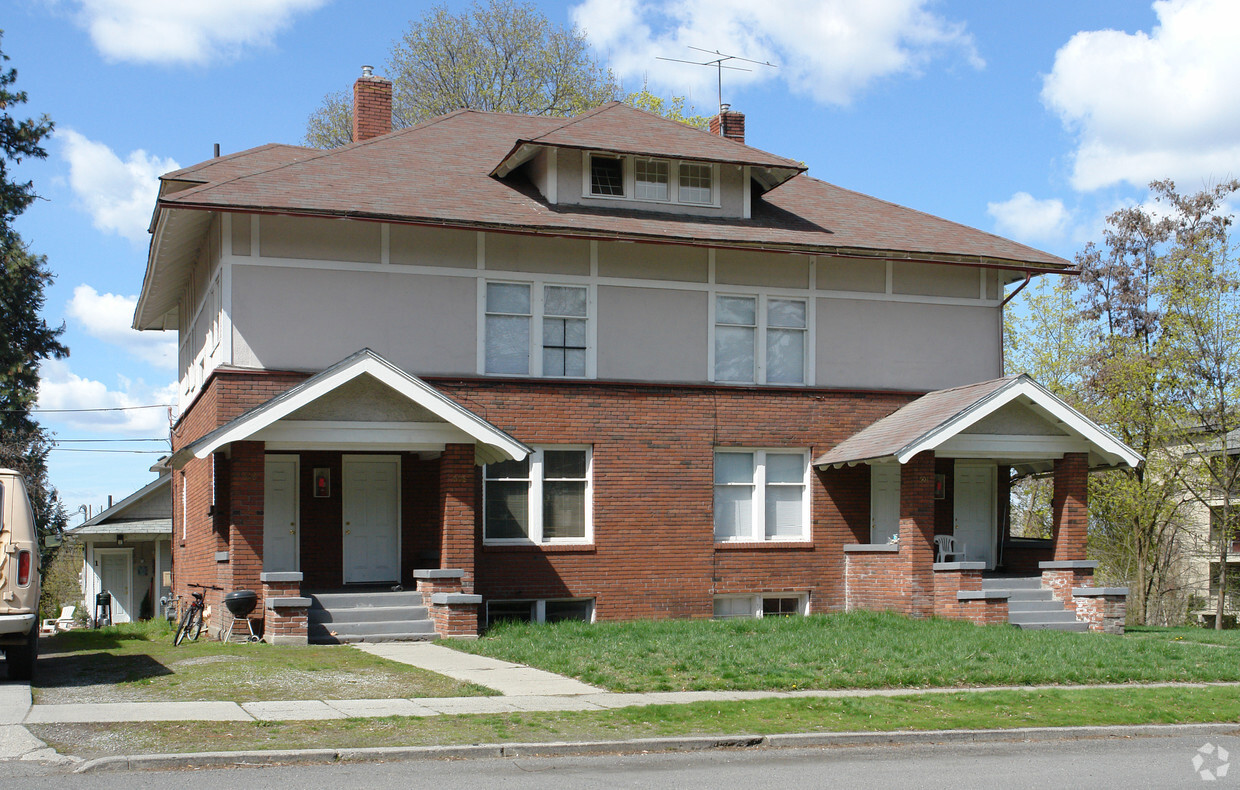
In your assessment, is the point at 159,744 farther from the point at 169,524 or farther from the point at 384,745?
the point at 169,524

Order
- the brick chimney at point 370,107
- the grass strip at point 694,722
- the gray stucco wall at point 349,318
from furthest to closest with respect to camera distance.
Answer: the brick chimney at point 370,107 → the gray stucco wall at point 349,318 → the grass strip at point 694,722

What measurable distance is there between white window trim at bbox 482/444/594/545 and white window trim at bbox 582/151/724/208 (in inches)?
176

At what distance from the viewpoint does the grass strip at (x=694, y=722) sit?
29.9 ft

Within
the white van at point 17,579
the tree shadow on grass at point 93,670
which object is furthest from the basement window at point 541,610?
the white van at point 17,579

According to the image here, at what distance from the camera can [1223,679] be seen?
13.8m

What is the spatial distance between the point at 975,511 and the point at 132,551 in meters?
27.9

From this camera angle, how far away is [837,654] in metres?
14.5

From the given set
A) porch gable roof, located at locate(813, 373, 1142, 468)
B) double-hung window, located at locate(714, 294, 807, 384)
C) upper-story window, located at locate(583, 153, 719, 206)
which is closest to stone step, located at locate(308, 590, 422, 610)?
double-hung window, located at locate(714, 294, 807, 384)

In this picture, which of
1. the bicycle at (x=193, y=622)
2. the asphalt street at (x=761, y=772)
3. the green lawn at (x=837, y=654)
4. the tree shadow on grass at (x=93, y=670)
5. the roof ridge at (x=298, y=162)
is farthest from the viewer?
the roof ridge at (x=298, y=162)

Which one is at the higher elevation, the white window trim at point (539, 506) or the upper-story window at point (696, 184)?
the upper-story window at point (696, 184)

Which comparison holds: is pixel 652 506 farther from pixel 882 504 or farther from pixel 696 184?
pixel 696 184

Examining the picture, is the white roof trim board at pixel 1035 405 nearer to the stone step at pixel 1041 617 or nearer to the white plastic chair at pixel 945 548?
the stone step at pixel 1041 617

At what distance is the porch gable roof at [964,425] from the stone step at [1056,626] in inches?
108

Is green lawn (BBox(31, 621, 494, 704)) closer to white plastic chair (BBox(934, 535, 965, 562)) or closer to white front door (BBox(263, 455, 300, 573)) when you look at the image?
white front door (BBox(263, 455, 300, 573))
